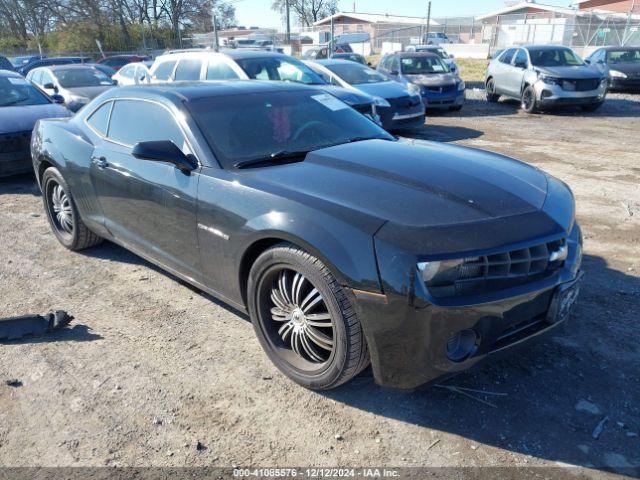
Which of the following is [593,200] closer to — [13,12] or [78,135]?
[78,135]

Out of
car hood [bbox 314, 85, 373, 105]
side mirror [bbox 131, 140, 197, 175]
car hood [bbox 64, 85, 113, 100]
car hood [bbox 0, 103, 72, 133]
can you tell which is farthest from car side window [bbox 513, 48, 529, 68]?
side mirror [bbox 131, 140, 197, 175]

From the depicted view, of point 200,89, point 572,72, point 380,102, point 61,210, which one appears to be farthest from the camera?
point 572,72

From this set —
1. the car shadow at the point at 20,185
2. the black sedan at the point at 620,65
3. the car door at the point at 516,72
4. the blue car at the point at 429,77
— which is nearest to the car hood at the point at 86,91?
the car shadow at the point at 20,185

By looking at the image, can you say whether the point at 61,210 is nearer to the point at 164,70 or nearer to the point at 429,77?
the point at 164,70

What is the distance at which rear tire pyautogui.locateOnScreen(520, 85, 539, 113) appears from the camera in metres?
13.4

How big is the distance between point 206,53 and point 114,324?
744 cm

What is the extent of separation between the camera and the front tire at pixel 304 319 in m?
2.62

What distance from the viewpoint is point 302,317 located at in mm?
2889

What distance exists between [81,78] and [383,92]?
758 cm

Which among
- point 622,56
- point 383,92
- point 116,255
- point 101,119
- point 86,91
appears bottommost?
point 116,255

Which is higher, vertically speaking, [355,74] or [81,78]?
[355,74]

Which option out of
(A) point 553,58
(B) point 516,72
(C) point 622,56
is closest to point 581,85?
(A) point 553,58

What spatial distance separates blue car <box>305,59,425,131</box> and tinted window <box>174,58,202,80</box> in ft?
9.23

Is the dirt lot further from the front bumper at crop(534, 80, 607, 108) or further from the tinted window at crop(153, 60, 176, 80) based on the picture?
the front bumper at crop(534, 80, 607, 108)
